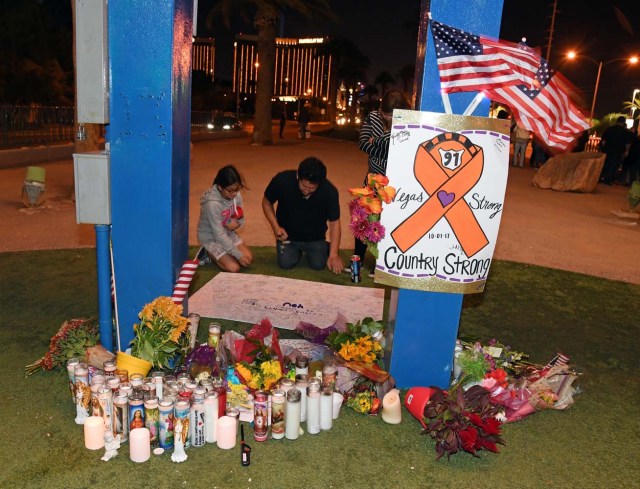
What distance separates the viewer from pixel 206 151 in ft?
67.1

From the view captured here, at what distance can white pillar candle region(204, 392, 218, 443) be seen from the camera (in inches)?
129

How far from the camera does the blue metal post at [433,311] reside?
133 inches

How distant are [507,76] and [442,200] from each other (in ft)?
2.53

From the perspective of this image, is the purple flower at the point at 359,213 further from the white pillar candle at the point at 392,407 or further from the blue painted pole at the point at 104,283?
the blue painted pole at the point at 104,283

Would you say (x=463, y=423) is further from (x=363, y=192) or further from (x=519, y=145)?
(x=519, y=145)

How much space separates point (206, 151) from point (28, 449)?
17.9 m

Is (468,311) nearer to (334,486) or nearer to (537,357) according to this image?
(537,357)

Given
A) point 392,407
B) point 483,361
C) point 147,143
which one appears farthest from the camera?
point 483,361

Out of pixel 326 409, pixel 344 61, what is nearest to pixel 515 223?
pixel 326 409

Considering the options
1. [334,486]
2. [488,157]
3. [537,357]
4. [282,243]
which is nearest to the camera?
[334,486]

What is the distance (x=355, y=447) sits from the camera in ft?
11.1

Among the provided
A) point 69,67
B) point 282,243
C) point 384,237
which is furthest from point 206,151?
point 384,237

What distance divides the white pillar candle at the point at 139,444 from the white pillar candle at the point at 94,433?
202 millimetres

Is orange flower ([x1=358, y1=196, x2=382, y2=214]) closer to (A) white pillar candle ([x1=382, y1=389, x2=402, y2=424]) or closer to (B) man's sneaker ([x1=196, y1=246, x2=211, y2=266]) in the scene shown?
(A) white pillar candle ([x1=382, y1=389, x2=402, y2=424])
